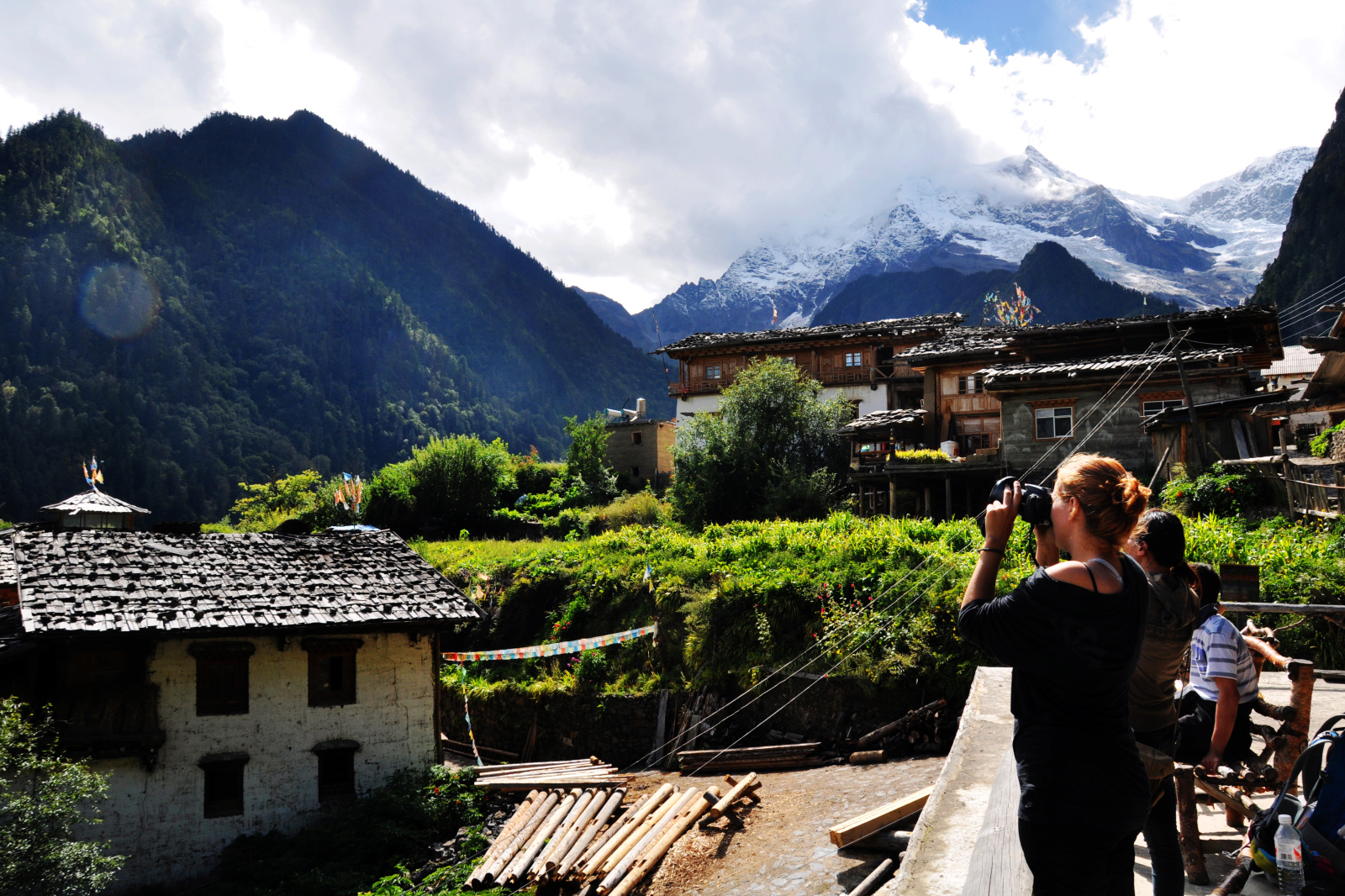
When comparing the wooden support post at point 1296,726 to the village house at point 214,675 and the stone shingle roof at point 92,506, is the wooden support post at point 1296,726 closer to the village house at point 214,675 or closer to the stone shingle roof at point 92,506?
the village house at point 214,675

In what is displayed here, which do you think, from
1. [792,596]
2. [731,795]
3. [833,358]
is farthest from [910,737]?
[833,358]

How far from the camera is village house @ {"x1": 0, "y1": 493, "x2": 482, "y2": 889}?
1203 cm

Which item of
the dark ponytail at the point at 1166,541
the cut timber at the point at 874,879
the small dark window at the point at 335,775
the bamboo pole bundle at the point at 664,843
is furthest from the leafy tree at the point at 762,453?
the dark ponytail at the point at 1166,541

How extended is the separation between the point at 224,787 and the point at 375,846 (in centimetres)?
313

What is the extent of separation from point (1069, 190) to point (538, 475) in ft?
547

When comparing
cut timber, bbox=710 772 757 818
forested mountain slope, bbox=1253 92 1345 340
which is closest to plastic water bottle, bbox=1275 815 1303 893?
cut timber, bbox=710 772 757 818

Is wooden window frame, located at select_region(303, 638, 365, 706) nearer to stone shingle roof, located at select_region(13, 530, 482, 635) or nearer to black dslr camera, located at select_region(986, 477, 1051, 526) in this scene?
stone shingle roof, located at select_region(13, 530, 482, 635)

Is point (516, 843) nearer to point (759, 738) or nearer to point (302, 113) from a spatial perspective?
point (759, 738)

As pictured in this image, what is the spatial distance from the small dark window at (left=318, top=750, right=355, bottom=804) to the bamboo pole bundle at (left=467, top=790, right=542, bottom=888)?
319 centimetres

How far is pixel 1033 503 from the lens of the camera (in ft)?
9.24

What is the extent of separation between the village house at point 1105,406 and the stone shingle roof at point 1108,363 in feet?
0.12

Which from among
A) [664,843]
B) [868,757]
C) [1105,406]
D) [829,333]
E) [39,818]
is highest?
[829,333]

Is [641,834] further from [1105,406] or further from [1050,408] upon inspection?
[1105,406]

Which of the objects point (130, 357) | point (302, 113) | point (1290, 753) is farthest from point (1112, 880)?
point (302, 113)
